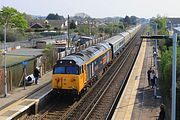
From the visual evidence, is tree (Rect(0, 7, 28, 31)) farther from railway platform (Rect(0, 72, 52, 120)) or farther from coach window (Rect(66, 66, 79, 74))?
coach window (Rect(66, 66, 79, 74))

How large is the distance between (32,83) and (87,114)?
315 inches

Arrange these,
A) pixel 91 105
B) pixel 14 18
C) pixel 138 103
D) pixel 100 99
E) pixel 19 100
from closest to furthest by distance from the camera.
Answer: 1. pixel 138 103
2. pixel 19 100
3. pixel 91 105
4. pixel 100 99
5. pixel 14 18

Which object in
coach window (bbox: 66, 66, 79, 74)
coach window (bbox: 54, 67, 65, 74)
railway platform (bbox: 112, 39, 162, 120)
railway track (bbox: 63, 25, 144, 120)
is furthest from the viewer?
coach window (bbox: 54, 67, 65, 74)

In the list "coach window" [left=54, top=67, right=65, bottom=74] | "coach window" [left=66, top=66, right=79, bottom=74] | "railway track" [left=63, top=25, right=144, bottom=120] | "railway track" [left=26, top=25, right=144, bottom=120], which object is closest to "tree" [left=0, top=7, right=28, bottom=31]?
"railway track" [left=63, top=25, right=144, bottom=120]

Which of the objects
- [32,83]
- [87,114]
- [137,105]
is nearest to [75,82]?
[87,114]

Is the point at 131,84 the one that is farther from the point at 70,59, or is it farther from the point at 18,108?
the point at 18,108

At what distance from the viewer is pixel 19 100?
72.9 ft

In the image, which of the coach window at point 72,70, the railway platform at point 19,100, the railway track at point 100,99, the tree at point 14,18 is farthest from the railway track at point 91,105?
the tree at point 14,18

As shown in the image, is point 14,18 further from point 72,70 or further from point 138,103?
point 138,103

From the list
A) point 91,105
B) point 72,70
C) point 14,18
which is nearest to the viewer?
point 72,70

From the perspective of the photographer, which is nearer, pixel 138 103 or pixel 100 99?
pixel 138 103

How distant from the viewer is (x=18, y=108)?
66.4 ft

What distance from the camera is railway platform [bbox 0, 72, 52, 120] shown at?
64.1 ft

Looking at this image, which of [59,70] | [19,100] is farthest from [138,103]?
[19,100]
